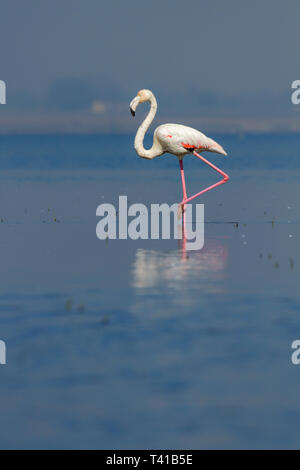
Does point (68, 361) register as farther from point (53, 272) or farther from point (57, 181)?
point (57, 181)

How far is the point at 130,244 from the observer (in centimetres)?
1541

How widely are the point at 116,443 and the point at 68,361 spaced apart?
1.85m

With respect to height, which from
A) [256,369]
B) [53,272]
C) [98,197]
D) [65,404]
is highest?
[98,197]

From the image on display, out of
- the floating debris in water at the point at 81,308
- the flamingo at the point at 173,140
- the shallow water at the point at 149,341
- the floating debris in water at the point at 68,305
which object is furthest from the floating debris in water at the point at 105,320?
the flamingo at the point at 173,140

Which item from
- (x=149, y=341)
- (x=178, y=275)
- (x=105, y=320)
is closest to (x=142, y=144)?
(x=178, y=275)

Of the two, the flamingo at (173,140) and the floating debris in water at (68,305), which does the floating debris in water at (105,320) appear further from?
the flamingo at (173,140)

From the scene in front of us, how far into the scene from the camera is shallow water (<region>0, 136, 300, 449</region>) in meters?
6.56

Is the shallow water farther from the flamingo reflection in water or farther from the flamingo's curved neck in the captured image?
the flamingo's curved neck

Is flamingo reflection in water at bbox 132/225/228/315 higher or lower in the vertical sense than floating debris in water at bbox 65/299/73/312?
higher

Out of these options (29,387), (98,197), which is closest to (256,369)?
(29,387)

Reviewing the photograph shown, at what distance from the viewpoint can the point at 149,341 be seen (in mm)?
8641

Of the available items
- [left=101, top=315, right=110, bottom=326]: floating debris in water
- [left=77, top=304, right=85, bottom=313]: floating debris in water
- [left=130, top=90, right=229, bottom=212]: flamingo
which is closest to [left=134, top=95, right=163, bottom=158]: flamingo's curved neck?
[left=130, top=90, right=229, bottom=212]: flamingo

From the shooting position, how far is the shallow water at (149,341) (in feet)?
21.5

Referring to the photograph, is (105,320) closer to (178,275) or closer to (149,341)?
(149,341)
